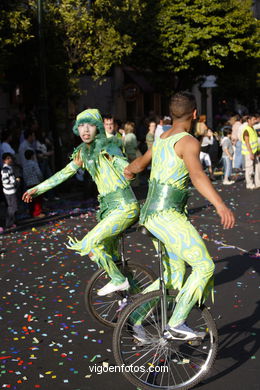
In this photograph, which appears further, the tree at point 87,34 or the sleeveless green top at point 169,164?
the tree at point 87,34

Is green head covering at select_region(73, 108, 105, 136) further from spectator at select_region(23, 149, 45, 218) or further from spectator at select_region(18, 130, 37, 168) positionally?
spectator at select_region(18, 130, 37, 168)

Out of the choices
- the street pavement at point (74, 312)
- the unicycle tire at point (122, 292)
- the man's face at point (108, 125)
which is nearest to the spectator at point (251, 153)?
the street pavement at point (74, 312)

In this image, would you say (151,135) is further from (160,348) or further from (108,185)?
(160,348)

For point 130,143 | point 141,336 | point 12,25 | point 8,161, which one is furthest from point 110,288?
point 130,143

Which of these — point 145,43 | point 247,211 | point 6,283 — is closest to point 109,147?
point 6,283

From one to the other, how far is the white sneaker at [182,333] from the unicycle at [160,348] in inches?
2.6

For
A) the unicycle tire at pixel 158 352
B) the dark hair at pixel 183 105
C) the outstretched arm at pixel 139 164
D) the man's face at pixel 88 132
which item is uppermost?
the dark hair at pixel 183 105

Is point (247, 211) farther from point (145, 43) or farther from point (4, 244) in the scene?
point (145, 43)

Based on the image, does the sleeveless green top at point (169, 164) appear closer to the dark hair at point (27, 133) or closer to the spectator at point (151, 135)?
the dark hair at point (27, 133)

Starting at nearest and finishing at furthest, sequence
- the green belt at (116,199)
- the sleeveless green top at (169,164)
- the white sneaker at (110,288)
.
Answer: the sleeveless green top at (169,164)
the white sneaker at (110,288)
the green belt at (116,199)

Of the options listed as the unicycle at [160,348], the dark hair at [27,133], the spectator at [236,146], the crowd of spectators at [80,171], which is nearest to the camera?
the unicycle at [160,348]

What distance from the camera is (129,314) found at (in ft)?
14.8

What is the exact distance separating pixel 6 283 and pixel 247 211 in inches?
244

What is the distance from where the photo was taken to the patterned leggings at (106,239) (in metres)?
5.62
